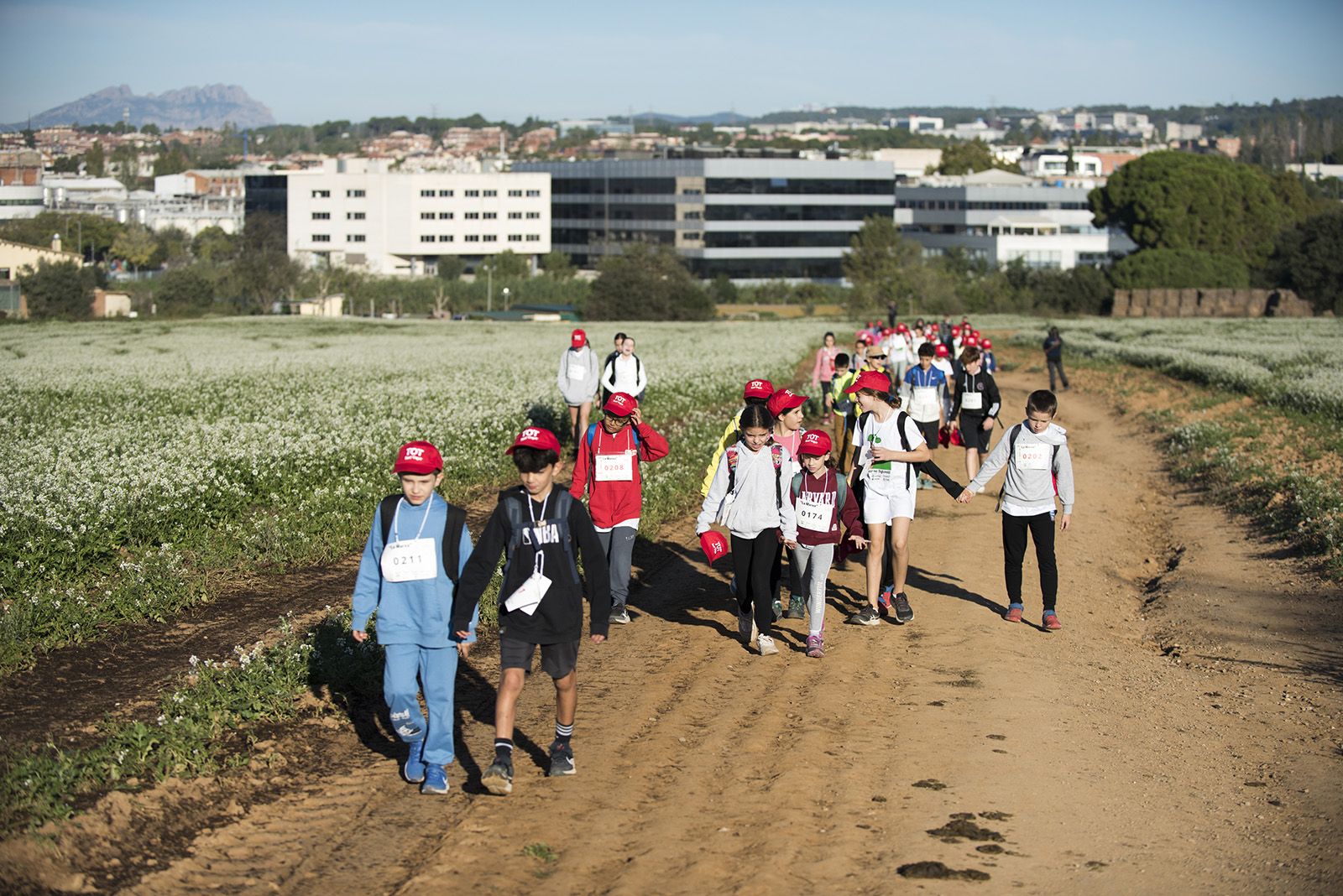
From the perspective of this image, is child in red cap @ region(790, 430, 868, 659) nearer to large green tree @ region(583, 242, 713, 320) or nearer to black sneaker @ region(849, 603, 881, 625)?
black sneaker @ region(849, 603, 881, 625)

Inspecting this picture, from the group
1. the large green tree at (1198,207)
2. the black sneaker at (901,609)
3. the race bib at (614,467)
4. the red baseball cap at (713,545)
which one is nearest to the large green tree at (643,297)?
the large green tree at (1198,207)

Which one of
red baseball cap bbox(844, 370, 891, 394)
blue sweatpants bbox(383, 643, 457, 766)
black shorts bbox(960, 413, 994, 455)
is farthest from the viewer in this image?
black shorts bbox(960, 413, 994, 455)

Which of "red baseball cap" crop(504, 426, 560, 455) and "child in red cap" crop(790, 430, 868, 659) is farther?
"child in red cap" crop(790, 430, 868, 659)

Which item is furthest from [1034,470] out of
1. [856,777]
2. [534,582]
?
[534,582]

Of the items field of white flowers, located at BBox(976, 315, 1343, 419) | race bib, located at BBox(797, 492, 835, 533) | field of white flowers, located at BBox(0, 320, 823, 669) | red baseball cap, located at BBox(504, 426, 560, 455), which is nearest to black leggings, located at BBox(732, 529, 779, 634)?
race bib, located at BBox(797, 492, 835, 533)

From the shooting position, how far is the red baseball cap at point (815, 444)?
33.8ft

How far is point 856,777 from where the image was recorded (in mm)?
7758

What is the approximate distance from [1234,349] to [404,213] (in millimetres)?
104609

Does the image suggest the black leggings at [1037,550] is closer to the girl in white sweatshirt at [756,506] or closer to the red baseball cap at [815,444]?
the red baseball cap at [815,444]

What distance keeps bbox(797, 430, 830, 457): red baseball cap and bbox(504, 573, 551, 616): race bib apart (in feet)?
11.0

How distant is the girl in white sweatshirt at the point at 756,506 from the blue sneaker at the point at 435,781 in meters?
3.26

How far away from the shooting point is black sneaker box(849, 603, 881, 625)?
1152 cm

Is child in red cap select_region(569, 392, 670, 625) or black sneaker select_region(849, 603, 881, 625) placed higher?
child in red cap select_region(569, 392, 670, 625)

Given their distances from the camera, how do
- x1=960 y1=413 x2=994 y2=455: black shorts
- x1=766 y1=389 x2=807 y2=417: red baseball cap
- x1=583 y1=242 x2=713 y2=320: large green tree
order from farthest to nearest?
x1=583 y1=242 x2=713 y2=320: large green tree → x1=960 y1=413 x2=994 y2=455: black shorts → x1=766 y1=389 x2=807 y2=417: red baseball cap
